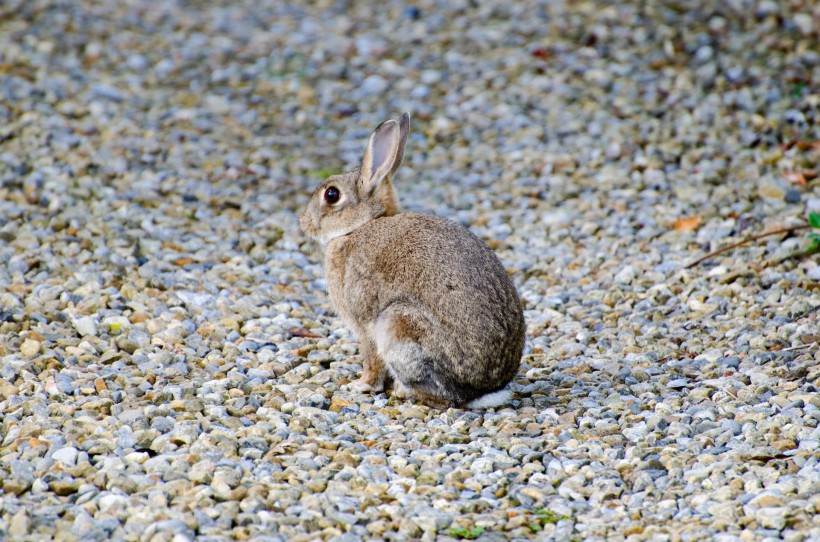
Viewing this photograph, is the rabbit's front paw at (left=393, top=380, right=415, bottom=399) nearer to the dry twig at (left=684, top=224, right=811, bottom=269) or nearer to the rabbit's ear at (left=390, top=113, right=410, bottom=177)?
the rabbit's ear at (left=390, top=113, right=410, bottom=177)

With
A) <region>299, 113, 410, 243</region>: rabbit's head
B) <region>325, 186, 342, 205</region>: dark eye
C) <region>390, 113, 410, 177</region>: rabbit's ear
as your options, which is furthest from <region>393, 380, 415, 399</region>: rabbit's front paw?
<region>390, 113, 410, 177</region>: rabbit's ear

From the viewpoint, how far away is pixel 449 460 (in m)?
5.35

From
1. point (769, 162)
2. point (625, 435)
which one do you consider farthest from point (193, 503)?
point (769, 162)

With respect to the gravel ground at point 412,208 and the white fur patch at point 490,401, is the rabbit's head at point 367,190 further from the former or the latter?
the white fur patch at point 490,401

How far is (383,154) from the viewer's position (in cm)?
680

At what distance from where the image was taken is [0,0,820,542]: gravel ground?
16.0 feet

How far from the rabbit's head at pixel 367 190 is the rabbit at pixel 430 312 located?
29cm

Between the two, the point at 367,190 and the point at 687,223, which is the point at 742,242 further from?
the point at 367,190

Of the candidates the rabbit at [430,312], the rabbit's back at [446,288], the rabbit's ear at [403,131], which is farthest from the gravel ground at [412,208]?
the rabbit's ear at [403,131]

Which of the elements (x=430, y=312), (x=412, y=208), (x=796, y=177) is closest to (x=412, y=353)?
(x=430, y=312)

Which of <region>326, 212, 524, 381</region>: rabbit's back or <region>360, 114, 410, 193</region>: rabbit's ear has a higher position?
<region>360, 114, 410, 193</region>: rabbit's ear

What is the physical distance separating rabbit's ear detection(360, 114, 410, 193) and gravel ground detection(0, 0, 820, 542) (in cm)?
112

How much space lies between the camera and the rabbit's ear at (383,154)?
22.1 ft

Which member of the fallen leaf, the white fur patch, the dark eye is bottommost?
the white fur patch
